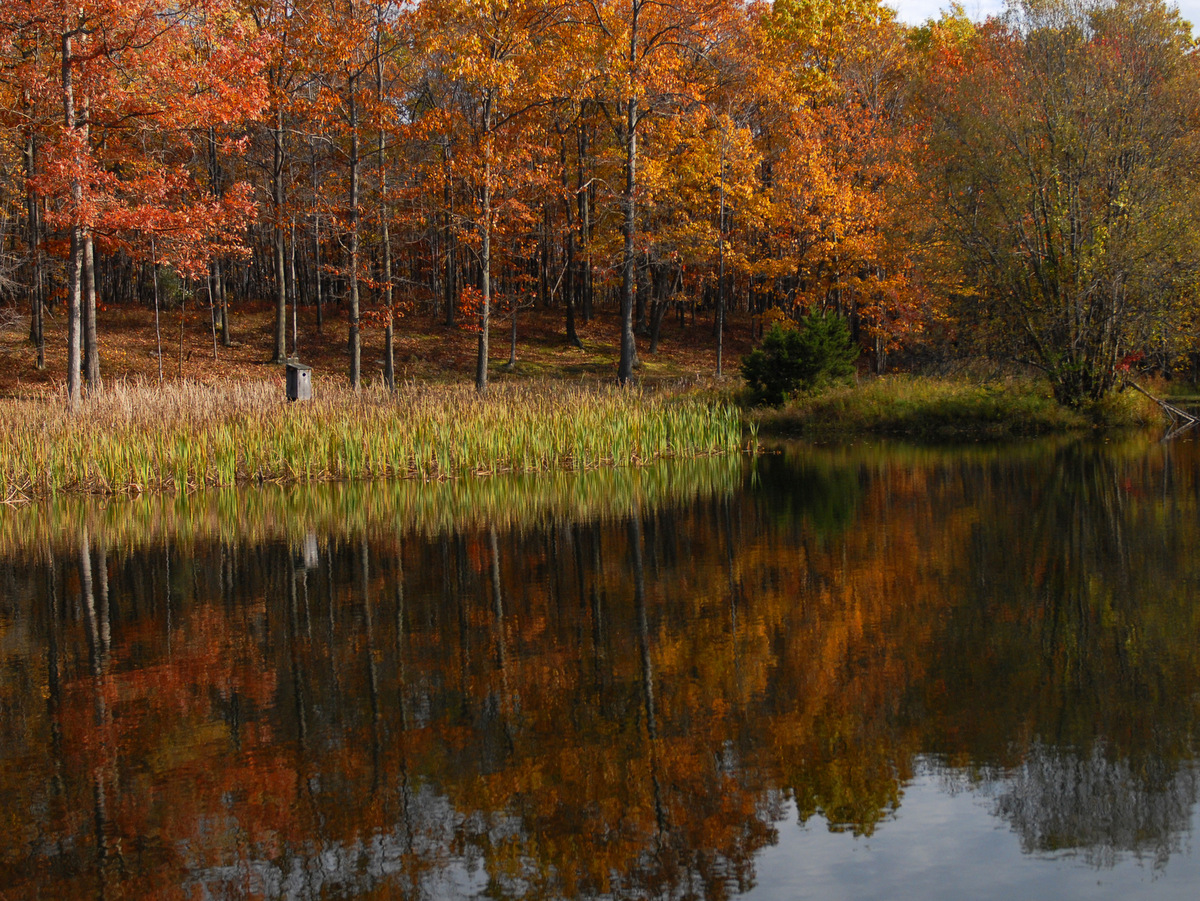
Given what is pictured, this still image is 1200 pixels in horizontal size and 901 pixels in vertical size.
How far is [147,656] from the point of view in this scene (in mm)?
6203

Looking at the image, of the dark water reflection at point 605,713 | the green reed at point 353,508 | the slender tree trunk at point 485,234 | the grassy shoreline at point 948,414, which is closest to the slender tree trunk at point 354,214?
the slender tree trunk at point 485,234

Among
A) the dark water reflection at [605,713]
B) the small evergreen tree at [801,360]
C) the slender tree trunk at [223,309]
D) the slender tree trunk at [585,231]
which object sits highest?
the slender tree trunk at [585,231]

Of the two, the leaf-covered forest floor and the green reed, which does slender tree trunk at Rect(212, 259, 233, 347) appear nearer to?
the leaf-covered forest floor

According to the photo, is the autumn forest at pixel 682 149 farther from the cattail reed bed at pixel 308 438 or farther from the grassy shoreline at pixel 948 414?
the cattail reed bed at pixel 308 438

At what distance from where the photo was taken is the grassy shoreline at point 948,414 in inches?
838

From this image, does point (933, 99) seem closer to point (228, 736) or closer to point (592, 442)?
point (592, 442)

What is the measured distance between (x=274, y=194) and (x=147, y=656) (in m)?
21.8

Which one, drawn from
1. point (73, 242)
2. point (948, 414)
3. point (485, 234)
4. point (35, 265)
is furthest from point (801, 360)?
point (35, 265)

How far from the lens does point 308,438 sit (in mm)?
15281

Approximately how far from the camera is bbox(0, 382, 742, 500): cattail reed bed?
1416 cm

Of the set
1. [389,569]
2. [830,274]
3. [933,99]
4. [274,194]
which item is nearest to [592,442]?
[389,569]

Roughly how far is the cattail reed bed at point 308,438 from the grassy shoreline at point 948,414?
172 inches

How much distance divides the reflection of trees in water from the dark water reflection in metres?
0.01

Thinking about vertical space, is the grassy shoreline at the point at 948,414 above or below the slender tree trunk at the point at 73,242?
below
